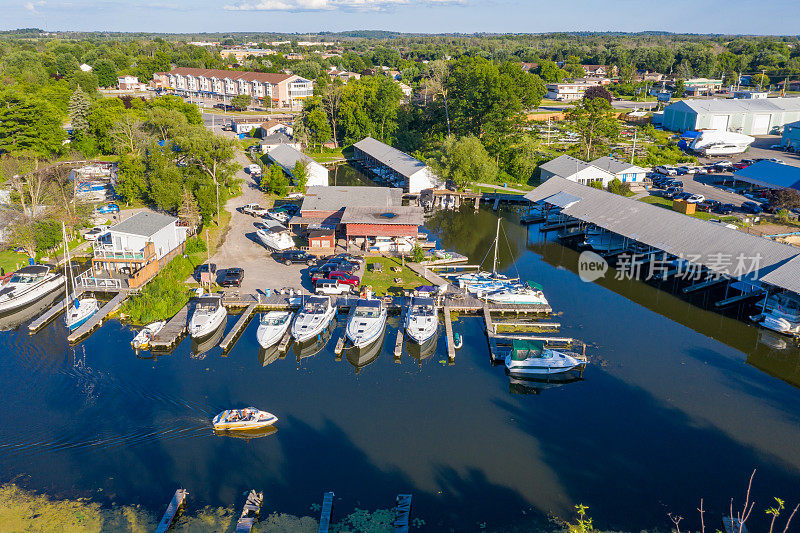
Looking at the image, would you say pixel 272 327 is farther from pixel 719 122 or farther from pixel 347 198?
pixel 719 122

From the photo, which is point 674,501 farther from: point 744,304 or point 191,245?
point 191,245

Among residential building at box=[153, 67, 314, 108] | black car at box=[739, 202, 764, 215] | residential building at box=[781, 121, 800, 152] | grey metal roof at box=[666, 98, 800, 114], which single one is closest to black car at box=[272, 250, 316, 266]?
black car at box=[739, 202, 764, 215]

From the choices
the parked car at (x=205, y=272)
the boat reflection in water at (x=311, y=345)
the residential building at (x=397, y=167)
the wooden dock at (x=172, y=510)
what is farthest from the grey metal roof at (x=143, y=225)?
the residential building at (x=397, y=167)

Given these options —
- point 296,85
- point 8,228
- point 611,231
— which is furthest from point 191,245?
point 296,85

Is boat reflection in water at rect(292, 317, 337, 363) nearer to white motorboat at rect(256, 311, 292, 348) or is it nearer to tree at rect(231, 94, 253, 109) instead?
white motorboat at rect(256, 311, 292, 348)

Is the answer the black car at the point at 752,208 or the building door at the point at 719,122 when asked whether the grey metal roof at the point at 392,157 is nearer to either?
the black car at the point at 752,208

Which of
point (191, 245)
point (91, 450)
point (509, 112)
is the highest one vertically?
point (509, 112)
